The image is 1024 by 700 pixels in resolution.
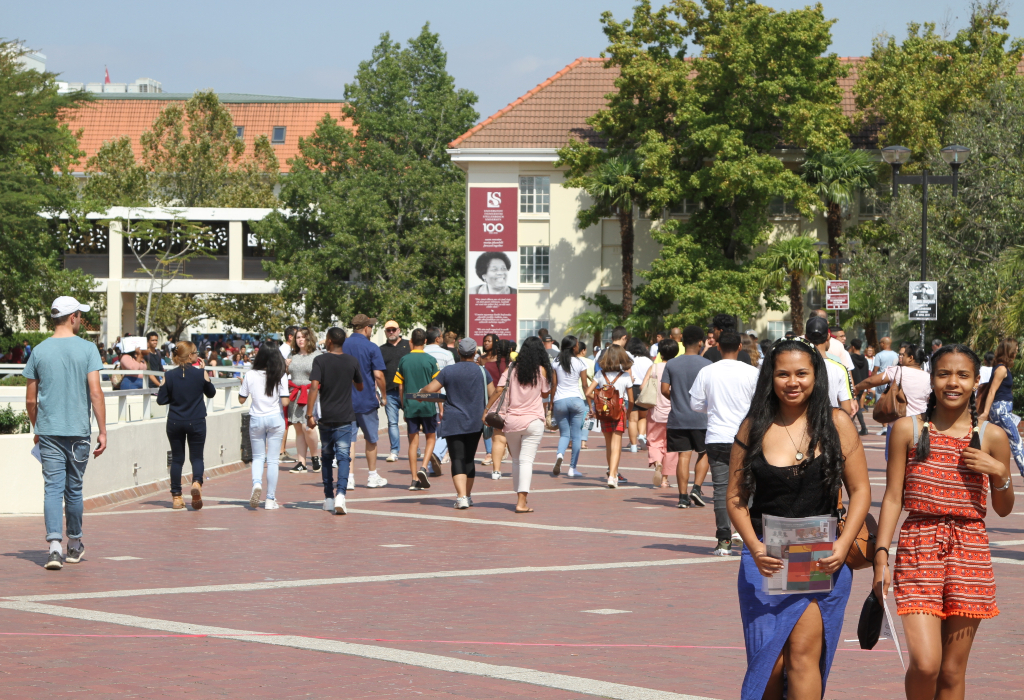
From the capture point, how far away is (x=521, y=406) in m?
13.6

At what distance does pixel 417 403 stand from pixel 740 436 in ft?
38.0

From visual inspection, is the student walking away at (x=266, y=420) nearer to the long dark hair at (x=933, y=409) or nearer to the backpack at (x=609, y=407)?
the backpack at (x=609, y=407)

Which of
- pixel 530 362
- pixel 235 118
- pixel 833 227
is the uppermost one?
pixel 235 118

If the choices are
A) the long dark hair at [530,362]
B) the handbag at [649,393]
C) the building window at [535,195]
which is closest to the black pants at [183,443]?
the long dark hair at [530,362]

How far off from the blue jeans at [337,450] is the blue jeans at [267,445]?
0.74 metres

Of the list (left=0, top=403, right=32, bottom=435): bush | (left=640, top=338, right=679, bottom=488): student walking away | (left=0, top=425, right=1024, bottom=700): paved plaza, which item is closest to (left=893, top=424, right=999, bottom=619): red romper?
(left=0, top=425, right=1024, bottom=700): paved plaza

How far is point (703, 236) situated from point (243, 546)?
37599mm

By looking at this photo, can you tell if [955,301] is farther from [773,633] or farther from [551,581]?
[773,633]

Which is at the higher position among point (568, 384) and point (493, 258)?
point (493, 258)

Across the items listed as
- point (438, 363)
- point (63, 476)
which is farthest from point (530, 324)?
point (63, 476)

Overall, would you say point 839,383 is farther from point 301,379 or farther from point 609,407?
point 301,379

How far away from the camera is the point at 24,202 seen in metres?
30.7

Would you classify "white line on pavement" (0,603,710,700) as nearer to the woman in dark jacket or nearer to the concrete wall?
the concrete wall

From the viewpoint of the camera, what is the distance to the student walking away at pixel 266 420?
541 inches
